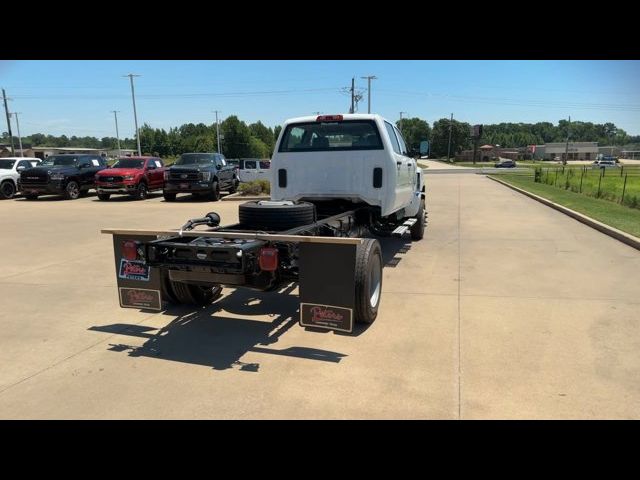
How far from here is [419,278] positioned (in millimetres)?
6637

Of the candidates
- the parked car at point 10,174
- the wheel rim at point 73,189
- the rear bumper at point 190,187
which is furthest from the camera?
the parked car at point 10,174

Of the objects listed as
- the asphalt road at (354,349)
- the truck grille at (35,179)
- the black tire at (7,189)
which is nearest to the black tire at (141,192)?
the truck grille at (35,179)

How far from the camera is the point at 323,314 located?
3.92m

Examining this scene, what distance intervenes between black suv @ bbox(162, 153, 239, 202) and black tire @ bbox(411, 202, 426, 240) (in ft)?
36.3

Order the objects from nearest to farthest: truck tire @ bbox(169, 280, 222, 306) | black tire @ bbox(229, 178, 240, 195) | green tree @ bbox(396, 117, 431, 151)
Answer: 1. truck tire @ bbox(169, 280, 222, 306)
2. black tire @ bbox(229, 178, 240, 195)
3. green tree @ bbox(396, 117, 431, 151)

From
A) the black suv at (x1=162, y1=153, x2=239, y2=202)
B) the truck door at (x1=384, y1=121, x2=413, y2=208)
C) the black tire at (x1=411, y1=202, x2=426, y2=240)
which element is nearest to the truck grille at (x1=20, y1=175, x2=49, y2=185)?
the black suv at (x1=162, y1=153, x2=239, y2=202)

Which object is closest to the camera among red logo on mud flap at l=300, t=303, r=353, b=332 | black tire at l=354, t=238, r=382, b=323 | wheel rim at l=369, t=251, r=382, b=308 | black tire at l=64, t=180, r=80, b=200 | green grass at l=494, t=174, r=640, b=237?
red logo on mud flap at l=300, t=303, r=353, b=332

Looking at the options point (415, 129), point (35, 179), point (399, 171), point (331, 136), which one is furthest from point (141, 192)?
point (415, 129)

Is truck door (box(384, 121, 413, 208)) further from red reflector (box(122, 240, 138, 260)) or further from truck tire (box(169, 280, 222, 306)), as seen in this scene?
red reflector (box(122, 240, 138, 260))

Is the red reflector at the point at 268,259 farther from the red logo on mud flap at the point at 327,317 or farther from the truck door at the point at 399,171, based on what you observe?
the truck door at the point at 399,171

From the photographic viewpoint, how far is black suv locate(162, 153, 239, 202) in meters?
18.3

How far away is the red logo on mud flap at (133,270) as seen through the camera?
177 inches
